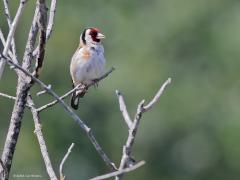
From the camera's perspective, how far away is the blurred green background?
14.0 m

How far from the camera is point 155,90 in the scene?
1412 cm

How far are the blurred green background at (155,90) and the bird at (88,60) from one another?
6.61 metres

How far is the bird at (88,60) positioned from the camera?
242 inches

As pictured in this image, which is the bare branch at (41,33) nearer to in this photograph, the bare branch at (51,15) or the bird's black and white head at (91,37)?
the bare branch at (51,15)

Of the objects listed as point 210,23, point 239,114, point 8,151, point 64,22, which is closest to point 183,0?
point 210,23

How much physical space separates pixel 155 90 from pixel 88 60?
26.0 ft

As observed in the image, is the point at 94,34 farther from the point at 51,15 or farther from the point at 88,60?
the point at 51,15

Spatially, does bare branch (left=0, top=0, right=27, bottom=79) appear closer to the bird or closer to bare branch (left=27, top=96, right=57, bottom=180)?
bare branch (left=27, top=96, right=57, bottom=180)

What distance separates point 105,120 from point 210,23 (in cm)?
260

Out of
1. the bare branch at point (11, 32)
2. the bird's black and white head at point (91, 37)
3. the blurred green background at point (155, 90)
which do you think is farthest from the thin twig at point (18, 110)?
the blurred green background at point (155, 90)

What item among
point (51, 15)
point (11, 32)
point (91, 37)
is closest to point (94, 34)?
point (91, 37)

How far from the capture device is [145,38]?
16344mm

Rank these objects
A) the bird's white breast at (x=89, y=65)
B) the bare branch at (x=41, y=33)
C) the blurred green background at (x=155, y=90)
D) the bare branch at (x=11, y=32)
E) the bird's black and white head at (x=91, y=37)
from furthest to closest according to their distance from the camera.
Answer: the blurred green background at (x=155, y=90), the bird's black and white head at (x=91, y=37), the bird's white breast at (x=89, y=65), the bare branch at (x=41, y=33), the bare branch at (x=11, y=32)

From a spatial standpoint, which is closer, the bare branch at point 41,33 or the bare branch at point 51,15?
the bare branch at point 41,33
